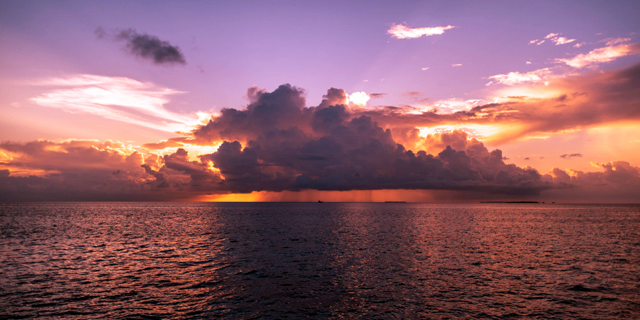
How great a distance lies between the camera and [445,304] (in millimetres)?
28500

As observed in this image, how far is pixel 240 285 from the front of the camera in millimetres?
34844

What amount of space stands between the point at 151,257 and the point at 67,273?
40.9ft

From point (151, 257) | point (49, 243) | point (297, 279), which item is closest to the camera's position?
point (297, 279)

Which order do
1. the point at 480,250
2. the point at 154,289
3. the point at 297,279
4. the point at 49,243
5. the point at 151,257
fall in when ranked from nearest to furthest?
the point at 154,289, the point at 297,279, the point at 151,257, the point at 480,250, the point at 49,243

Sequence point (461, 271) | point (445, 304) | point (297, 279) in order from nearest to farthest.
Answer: point (445, 304), point (297, 279), point (461, 271)

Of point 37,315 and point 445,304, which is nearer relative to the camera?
point 37,315

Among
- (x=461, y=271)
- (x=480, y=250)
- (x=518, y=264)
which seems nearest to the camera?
(x=461, y=271)

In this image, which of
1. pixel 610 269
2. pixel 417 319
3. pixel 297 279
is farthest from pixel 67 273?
pixel 610 269

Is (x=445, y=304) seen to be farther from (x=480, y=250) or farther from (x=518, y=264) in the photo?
(x=480, y=250)

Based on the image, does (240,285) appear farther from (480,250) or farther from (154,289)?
(480,250)

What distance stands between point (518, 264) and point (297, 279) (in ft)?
100

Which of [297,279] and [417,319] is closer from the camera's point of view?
[417,319]

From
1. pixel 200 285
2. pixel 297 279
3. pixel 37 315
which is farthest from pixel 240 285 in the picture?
pixel 37 315

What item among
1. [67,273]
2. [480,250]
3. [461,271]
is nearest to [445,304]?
[461,271]
